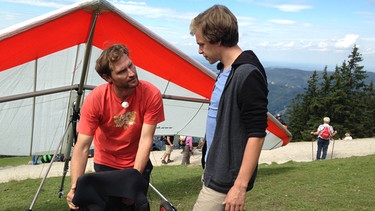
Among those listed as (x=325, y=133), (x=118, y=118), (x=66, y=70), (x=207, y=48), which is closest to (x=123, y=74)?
(x=118, y=118)

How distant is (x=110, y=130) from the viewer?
2.58 m

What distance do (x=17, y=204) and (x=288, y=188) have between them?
4.05m

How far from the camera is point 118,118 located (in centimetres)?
254

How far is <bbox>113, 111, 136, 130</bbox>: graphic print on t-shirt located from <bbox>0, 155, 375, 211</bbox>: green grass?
258 cm

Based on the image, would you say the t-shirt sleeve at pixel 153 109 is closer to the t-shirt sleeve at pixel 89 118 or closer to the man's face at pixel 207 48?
the t-shirt sleeve at pixel 89 118

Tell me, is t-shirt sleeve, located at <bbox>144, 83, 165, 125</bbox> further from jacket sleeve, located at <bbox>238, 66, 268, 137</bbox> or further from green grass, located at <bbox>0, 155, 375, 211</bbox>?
green grass, located at <bbox>0, 155, 375, 211</bbox>

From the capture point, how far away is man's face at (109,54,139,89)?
2.35 m

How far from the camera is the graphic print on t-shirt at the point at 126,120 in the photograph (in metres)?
→ 2.55

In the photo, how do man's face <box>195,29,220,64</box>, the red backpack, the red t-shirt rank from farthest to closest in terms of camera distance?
the red backpack → the red t-shirt → man's face <box>195,29,220,64</box>

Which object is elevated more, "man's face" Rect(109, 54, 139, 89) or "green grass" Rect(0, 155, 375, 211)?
"man's face" Rect(109, 54, 139, 89)

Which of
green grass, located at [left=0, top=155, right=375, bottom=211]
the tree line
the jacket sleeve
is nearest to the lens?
the jacket sleeve

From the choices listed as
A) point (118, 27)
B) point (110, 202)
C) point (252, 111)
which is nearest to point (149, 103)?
point (110, 202)

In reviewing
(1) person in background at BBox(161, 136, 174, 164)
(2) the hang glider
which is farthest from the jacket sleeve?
(1) person in background at BBox(161, 136, 174, 164)

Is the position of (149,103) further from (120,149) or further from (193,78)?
(193,78)
